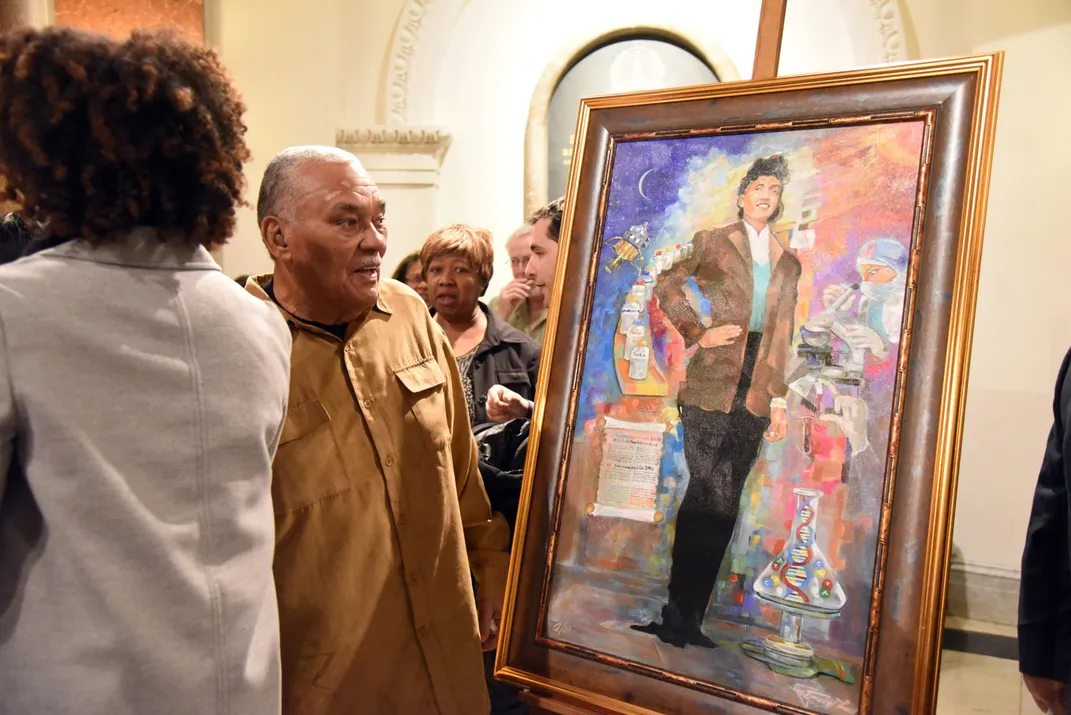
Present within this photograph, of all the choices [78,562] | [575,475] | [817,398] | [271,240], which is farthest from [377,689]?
[817,398]

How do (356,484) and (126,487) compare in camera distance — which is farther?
(356,484)

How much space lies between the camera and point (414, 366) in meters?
1.56

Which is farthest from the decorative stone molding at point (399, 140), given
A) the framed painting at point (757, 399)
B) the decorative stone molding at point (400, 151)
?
the framed painting at point (757, 399)

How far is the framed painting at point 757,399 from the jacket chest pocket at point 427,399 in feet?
0.62

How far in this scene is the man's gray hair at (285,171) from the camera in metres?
1.42

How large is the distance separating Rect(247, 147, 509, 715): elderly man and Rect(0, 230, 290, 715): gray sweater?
14.5 inches

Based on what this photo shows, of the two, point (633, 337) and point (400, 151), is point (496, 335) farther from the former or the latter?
point (400, 151)

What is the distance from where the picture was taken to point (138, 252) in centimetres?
95

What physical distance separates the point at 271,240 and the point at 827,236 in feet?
3.22

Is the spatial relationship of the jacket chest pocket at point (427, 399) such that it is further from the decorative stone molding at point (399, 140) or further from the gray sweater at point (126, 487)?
the decorative stone molding at point (399, 140)

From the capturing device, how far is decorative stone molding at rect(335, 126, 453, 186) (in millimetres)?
4473

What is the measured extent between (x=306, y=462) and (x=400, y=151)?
341 centimetres

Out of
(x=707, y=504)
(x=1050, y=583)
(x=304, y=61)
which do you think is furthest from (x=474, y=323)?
(x=304, y=61)

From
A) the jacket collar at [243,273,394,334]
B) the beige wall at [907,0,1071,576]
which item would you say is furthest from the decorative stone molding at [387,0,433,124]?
the jacket collar at [243,273,394,334]
